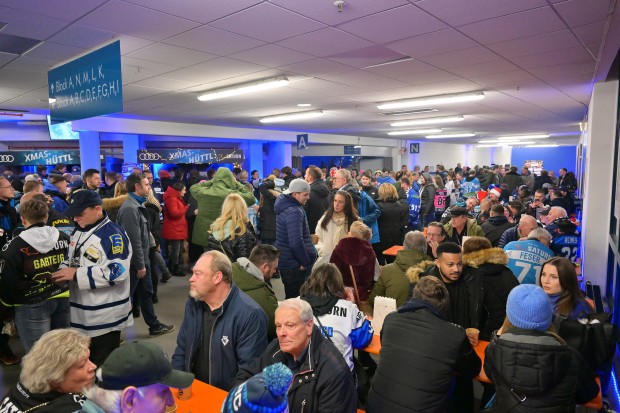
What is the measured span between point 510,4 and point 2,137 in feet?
46.4

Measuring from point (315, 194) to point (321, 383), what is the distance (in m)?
→ 4.25

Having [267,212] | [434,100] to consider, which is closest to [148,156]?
[267,212]

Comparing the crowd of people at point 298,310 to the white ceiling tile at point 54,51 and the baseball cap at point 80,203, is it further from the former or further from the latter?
the white ceiling tile at point 54,51

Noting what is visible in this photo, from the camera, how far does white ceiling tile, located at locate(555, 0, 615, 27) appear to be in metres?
2.90

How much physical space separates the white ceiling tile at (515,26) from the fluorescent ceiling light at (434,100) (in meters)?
3.14

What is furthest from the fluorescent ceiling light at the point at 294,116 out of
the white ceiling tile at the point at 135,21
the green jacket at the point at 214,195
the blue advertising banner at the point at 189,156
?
the white ceiling tile at the point at 135,21

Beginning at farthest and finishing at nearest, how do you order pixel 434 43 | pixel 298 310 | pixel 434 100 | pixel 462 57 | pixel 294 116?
pixel 294 116 → pixel 434 100 → pixel 462 57 → pixel 434 43 → pixel 298 310

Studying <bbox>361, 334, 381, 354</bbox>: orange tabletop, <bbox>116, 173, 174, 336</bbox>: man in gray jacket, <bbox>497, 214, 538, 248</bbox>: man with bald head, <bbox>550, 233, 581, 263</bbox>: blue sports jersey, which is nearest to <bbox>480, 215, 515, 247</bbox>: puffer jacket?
<bbox>497, 214, 538, 248</bbox>: man with bald head

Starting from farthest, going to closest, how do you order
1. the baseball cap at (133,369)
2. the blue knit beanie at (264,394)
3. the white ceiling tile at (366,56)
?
the white ceiling tile at (366,56) → the baseball cap at (133,369) → the blue knit beanie at (264,394)

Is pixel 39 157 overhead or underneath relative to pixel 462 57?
underneath

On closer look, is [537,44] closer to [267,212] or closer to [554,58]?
[554,58]

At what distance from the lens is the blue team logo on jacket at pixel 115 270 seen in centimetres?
308

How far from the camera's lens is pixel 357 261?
377 centimetres

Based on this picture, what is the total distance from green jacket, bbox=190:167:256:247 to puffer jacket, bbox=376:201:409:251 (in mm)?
1965
